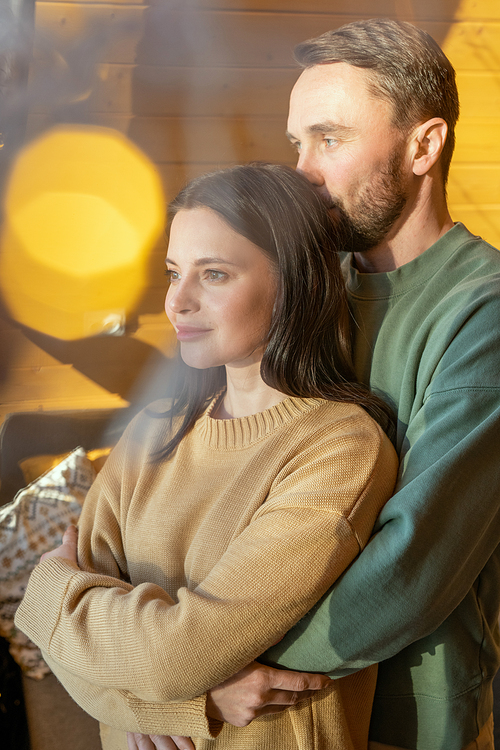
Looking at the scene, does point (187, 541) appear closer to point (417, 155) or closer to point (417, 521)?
point (417, 521)

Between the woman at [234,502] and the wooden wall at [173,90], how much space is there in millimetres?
559

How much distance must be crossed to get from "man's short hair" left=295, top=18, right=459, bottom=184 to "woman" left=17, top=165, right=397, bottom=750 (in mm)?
252

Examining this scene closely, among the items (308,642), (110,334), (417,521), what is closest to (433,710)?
(308,642)

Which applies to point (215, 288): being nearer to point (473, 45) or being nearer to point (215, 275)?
point (215, 275)

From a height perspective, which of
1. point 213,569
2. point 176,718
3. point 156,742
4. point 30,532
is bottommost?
point 30,532

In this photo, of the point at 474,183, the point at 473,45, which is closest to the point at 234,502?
the point at 474,183

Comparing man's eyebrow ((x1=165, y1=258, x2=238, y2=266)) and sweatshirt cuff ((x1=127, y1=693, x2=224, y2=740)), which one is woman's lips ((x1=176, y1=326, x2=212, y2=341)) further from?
sweatshirt cuff ((x1=127, y1=693, x2=224, y2=740))

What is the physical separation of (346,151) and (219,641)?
836 millimetres

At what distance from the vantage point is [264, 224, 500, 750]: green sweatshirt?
76 cm

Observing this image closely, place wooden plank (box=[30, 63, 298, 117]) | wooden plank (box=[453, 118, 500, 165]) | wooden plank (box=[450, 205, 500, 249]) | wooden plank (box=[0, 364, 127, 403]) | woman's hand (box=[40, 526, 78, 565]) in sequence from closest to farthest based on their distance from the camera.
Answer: woman's hand (box=[40, 526, 78, 565]) → wooden plank (box=[30, 63, 298, 117]) → wooden plank (box=[0, 364, 127, 403]) → wooden plank (box=[453, 118, 500, 165]) → wooden plank (box=[450, 205, 500, 249])

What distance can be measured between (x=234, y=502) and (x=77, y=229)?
2.89 ft

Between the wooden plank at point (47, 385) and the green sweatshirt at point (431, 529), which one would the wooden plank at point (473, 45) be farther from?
the wooden plank at point (47, 385)

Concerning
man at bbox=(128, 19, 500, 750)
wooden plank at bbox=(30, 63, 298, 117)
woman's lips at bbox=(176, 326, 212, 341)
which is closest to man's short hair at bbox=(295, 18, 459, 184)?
man at bbox=(128, 19, 500, 750)

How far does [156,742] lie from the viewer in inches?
35.4
